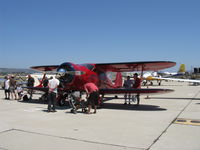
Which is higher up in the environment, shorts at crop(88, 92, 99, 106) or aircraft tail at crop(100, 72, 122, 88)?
aircraft tail at crop(100, 72, 122, 88)

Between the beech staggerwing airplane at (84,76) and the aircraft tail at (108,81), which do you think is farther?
the aircraft tail at (108,81)

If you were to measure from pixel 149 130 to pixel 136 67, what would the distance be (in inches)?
282

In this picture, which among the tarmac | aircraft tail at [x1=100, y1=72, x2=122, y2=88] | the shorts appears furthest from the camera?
aircraft tail at [x1=100, y1=72, x2=122, y2=88]

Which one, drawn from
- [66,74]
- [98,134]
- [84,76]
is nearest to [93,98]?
[84,76]

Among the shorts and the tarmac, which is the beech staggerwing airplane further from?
the tarmac

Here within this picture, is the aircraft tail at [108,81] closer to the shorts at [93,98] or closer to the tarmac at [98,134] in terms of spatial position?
the shorts at [93,98]

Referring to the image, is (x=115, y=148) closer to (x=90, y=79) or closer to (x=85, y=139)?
(x=85, y=139)

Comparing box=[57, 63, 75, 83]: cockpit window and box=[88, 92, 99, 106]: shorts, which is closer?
box=[88, 92, 99, 106]: shorts

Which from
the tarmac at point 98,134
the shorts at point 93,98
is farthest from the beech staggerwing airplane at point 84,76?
the tarmac at point 98,134

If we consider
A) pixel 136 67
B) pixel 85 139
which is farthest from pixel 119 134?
pixel 136 67

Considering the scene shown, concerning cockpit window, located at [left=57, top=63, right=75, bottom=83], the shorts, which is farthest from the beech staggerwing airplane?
the shorts

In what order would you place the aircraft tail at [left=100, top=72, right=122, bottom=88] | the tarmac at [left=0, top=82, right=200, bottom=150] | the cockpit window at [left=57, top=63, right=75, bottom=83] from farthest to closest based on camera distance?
1. the aircraft tail at [left=100, top=72, right=122, bottom=88]
2. the cockpit window at [left=57, top=63, right=75, bottom=83]
3. the tarmac at [left=0, top=82, right=200, bottom=150]

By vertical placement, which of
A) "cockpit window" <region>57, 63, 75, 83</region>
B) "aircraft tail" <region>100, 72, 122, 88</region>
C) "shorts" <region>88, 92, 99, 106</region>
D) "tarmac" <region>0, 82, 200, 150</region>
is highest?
"cockpit window" <region>57, 63, 75, 83</region>

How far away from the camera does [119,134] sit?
5809 mm
